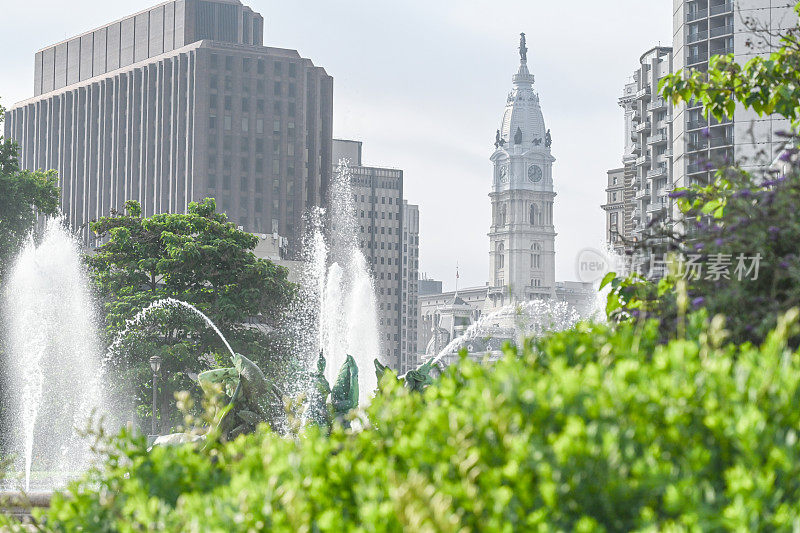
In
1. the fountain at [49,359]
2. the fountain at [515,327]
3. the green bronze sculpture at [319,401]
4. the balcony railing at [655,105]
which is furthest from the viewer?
the balcony railing at [655,105]

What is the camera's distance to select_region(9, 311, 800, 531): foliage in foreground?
3795 millimetres

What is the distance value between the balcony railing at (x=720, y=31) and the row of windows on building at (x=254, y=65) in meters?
63.1

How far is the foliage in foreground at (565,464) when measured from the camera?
3.79 m

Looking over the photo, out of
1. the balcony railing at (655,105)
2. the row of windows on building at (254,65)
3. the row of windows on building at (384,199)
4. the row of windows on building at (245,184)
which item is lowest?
the row of windows on building at (245,184)

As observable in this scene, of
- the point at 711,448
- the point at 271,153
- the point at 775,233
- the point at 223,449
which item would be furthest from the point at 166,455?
the point at 271,153

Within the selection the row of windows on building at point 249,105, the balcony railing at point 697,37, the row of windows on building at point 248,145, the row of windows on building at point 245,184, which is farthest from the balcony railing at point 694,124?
the row of windows on building at point 249,105

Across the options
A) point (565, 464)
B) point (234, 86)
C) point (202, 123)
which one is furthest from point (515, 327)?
point (234, 86)

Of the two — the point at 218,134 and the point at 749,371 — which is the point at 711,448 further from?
the point at 218,134

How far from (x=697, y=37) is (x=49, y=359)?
157 feet

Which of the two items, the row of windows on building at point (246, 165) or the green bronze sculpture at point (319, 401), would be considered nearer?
the green bronze sculpture at point (319, 401)

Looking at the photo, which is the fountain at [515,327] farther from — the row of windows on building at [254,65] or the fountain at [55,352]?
the row of windows on building at [254,65]

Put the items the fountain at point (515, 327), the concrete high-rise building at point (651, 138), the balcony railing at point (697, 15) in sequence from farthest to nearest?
1. the concrete high-rise building at point (651, 138)
2. the balcony railing at point (697, 15)
3. the fountain at point (515, 327)

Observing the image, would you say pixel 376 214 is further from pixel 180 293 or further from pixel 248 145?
pixel 180 293

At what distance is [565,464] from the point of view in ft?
12.7
